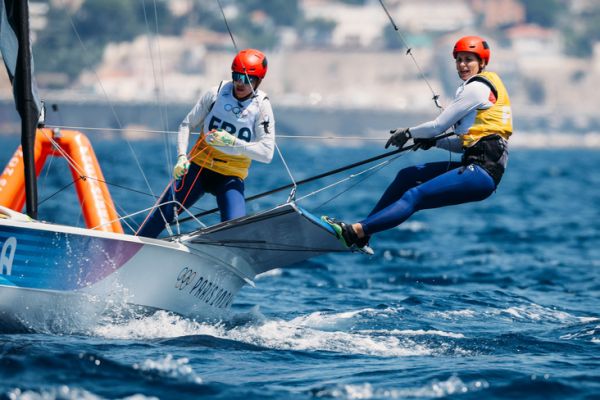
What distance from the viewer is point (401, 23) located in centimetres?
14300

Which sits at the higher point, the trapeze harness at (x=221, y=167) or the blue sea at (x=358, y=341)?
the trapeze harness at (x=221, y=167)

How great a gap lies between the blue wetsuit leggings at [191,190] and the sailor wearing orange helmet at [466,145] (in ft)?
3.23

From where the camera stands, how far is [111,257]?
288 inches

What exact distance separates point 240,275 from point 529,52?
128883 mm

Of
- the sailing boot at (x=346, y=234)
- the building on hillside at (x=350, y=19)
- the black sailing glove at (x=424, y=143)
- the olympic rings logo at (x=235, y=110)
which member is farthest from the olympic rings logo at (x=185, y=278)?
the building on hillside at (x=350, y=19)

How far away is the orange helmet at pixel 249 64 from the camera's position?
306 inches

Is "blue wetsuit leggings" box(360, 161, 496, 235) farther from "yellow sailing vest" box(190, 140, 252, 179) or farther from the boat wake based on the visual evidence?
"yellow sailing vest" box(190, 140, 252, 179)

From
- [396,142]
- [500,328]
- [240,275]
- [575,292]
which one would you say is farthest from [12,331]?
[575,292]

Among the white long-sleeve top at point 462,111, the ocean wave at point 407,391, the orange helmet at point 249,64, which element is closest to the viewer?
the ocean wave at point 407,391

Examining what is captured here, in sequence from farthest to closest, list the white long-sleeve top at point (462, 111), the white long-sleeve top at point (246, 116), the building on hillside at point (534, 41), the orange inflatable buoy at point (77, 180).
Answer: the building on hillside at point (534, 41) < the orange inflatable buoy at point (77, 180) < the white long-sleeve top at point (246, 116) < the white long-sleeve top at point (462, 111)

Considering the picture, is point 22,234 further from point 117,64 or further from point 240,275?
point 117,64

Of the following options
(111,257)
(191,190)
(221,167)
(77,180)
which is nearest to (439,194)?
(221,167)

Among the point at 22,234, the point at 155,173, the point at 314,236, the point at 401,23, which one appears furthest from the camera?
the point at 401,23

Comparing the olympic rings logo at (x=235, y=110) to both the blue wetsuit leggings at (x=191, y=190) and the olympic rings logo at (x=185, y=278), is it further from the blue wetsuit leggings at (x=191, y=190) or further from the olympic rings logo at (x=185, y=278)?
the olympic rings logo at (x=185, y=278)
